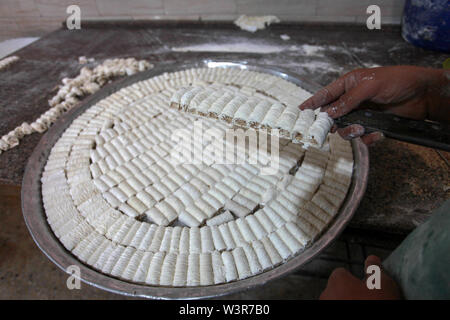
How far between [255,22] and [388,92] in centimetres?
362

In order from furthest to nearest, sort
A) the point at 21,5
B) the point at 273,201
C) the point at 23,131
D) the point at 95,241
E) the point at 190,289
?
the point at 21,5, the point at 23,131, the point at 273,201, the point at 95,241, the point at 190,289

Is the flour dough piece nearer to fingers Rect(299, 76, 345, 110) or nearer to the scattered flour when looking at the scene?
fingers Rect(299, 76, 345, 110)

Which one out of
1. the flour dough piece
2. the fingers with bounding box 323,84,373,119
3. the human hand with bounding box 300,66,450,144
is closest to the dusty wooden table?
the flour dough piece

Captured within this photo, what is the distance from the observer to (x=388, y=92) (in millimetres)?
2055

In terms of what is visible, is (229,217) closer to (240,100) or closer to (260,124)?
(260,124)

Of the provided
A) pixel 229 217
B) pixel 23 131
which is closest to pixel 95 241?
pixel 229 217

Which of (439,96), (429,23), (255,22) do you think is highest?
(255,22)

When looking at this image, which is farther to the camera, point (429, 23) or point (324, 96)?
point (429, 23)

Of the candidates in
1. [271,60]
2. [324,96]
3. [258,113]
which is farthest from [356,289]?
[271,60]

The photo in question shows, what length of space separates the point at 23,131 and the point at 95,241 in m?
1.78

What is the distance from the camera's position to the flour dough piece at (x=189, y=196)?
1828 mm

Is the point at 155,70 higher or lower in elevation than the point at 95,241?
higher

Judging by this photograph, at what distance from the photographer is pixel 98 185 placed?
7.59ft

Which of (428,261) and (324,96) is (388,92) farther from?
(428,261)
